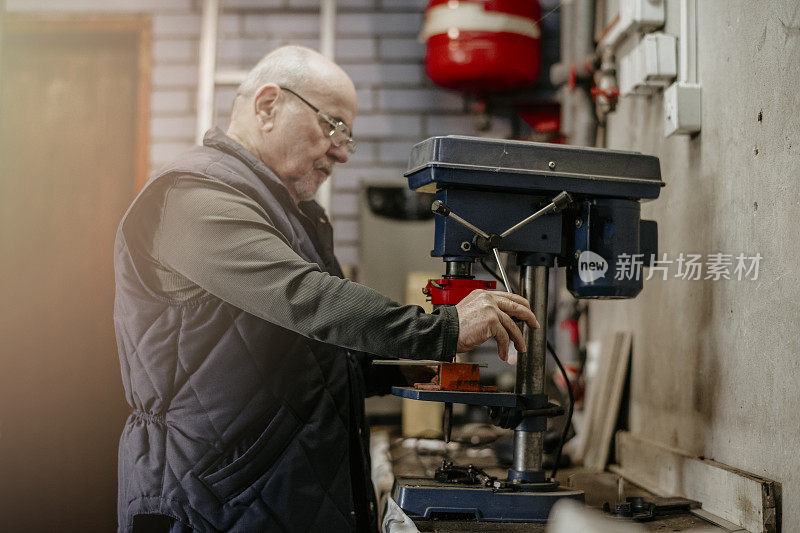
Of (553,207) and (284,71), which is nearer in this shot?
(553,207)

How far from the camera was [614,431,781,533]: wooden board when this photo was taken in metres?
1.28

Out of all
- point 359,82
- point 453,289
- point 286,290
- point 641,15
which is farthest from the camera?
point 359,82

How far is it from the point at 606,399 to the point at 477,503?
0.88 metres

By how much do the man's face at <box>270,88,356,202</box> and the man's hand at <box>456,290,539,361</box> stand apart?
68 centimetres

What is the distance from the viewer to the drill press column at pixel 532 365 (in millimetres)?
1406

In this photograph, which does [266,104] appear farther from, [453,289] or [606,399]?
[606,399]

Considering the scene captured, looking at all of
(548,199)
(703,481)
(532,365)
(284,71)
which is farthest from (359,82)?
(703,481)

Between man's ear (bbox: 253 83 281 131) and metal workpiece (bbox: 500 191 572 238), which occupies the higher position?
man's ear (bbox: 253 83 281 131)

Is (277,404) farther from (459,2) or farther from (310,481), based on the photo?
(459,2)

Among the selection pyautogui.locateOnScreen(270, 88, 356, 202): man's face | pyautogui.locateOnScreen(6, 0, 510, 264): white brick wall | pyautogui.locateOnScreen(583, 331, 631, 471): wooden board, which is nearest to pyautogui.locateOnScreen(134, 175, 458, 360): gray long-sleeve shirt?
pyautogui.locateOnScreen(270, 88, 356, 202): man's face

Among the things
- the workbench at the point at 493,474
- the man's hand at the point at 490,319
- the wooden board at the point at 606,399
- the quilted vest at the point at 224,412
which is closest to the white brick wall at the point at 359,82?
the workbench at the point at 493,474

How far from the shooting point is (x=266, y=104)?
1775mm

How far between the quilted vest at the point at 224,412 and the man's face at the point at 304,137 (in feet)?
0.87

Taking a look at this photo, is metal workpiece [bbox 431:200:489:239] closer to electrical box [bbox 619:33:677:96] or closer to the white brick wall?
electrical box [bbox 619:33:677:96]
